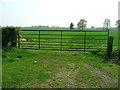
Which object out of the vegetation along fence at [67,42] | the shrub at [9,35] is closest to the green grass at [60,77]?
the vegetation along fence at [67,42]

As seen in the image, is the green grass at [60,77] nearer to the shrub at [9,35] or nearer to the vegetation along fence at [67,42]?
the vegetation along fence at [67,42]

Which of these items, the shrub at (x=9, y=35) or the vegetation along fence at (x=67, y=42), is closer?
the shrub at (x=9, y=35)

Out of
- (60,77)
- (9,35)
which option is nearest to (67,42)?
(9,35)

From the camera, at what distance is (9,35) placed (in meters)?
7.83

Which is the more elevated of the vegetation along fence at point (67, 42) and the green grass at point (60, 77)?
the vegetation along fence at point (67, 42)

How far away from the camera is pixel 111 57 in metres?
6.62

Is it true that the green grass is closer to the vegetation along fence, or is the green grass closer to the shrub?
the vegetation along fence

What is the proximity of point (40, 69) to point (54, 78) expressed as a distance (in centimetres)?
95

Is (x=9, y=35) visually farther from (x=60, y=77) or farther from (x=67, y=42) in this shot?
(x=60, y=77)

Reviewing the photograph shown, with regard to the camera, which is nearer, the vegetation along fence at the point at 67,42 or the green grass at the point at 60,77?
the green grass at the point at 60,77

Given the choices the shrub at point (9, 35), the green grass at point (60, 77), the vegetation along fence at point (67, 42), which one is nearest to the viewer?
the green grass at point (60, 77)

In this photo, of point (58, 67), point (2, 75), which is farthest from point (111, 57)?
point (2, 75)

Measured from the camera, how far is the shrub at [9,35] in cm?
772

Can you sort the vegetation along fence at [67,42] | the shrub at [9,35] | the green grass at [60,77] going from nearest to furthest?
the green grass at [60,77] → the shrub at [9,35] → the vegetation along fence at [67,42]
